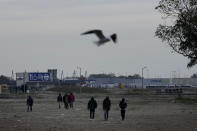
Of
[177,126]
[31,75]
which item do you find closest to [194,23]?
[177,126]

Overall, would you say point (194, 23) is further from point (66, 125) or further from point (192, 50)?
point (66, 125)

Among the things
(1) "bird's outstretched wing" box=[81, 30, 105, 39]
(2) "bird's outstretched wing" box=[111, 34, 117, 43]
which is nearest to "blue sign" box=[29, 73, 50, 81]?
(1) "bird's outstretched wing" box=[81, 30, 105, 39]

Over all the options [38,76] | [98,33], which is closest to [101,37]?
[98,33]

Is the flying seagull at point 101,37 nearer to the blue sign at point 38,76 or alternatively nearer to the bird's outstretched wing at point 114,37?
the bird's outstretched wing at point 114,37

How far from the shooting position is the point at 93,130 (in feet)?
86.7

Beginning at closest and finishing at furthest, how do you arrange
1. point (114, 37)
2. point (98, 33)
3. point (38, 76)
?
point (114, 37), point (98, 33), point (38, 76)

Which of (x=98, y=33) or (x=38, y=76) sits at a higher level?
(x=38, y=76)

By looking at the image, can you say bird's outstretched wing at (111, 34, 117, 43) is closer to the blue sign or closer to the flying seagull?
the flying seagull

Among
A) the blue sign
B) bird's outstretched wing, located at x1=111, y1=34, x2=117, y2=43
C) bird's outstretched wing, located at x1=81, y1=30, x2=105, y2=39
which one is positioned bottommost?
bird's outstretched wing, located at x1=111, y1=34, x2=117, y2=43

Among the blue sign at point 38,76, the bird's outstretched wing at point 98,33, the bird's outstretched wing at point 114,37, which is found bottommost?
the bird's outstretched wing at point 114,37

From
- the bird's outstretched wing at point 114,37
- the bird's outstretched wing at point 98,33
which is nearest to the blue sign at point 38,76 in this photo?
the bird's outstretched wing at point 98,33

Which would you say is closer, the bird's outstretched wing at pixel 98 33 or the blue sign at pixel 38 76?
the bird's outstretched wing at pixel 98 33

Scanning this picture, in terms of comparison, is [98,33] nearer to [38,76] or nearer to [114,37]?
[114,37]

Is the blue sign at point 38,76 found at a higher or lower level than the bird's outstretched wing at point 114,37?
higher
